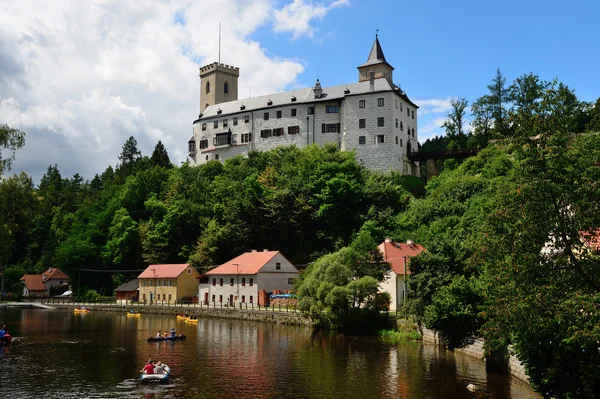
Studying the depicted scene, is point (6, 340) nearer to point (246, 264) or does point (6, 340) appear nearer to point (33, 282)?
point (246, 264)

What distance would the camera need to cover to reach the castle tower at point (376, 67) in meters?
99.1

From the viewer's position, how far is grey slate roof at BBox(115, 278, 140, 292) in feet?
275

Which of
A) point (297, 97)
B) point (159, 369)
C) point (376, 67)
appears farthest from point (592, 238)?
point (376, 67)

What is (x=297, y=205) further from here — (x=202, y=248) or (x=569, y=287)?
(x=569, y=287)

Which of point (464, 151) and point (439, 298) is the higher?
point (464, 151)

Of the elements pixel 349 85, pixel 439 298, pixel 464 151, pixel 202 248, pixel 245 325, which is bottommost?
pixel 245 325

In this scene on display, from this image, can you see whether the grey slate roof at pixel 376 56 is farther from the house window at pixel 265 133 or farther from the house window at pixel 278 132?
the house window at pixel 265 133

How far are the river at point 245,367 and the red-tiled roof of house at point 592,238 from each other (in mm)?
9142

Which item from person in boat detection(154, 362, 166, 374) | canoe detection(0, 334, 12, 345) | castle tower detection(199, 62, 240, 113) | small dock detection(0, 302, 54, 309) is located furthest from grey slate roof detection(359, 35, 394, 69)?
person in boat detection(154, 362, 166, 374)

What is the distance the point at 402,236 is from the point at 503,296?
41.9m

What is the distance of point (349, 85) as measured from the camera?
3733 inches

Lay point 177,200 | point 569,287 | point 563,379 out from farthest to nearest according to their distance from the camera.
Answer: point 177,200 < point 563,379 < point 569,287

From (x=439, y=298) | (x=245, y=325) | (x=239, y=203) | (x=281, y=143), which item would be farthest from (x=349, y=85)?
(x=439, y=298)

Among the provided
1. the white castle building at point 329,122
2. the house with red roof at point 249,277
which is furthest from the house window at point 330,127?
the house with red roof at point 249,277
